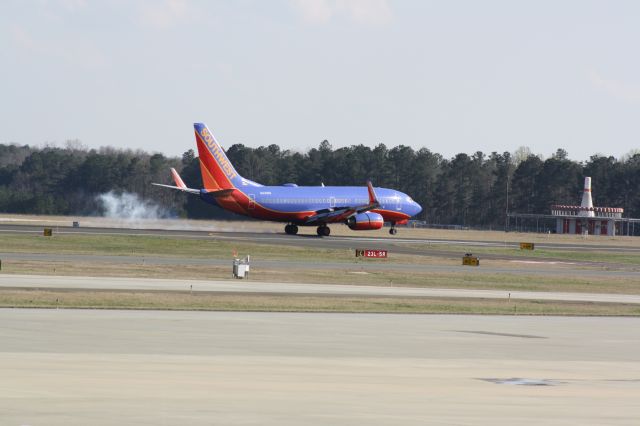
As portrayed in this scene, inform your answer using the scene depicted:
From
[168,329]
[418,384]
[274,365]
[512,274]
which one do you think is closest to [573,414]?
[418,384]

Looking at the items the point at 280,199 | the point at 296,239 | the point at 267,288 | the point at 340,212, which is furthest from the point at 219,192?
the point at 267,288

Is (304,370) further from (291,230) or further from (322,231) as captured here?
(291,230)

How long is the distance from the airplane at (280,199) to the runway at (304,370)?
2648 inches

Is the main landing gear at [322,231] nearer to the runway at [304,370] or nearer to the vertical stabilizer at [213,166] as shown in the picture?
the vertical stabilizer at [213,166]

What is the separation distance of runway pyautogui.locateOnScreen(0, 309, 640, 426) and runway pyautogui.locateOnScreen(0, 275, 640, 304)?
35.3 ft

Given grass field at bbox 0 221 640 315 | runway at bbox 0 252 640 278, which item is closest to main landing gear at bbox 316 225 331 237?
grass field at bbox 0 221 640 315

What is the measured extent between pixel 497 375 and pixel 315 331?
10.8 m

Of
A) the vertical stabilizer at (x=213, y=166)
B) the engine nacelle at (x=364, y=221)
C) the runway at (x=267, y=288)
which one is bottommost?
the runway at (x=267, y=288)

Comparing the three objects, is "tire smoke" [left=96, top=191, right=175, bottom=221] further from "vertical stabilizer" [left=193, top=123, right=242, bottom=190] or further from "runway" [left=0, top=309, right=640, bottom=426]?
"runway" [left=0, top=309, right=640, bottom=426]

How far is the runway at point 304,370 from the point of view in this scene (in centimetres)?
2002

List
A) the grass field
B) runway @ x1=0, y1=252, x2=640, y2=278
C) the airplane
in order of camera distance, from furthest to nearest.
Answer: the airplane
runway @ x1=0, y1=252, x2=640, y2=278
the grass field

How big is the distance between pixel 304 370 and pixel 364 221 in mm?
85156

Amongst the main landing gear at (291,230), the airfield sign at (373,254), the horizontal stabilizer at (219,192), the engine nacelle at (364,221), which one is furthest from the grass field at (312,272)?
the main landing gear at (291,230)

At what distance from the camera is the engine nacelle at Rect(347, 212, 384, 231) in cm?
11188
